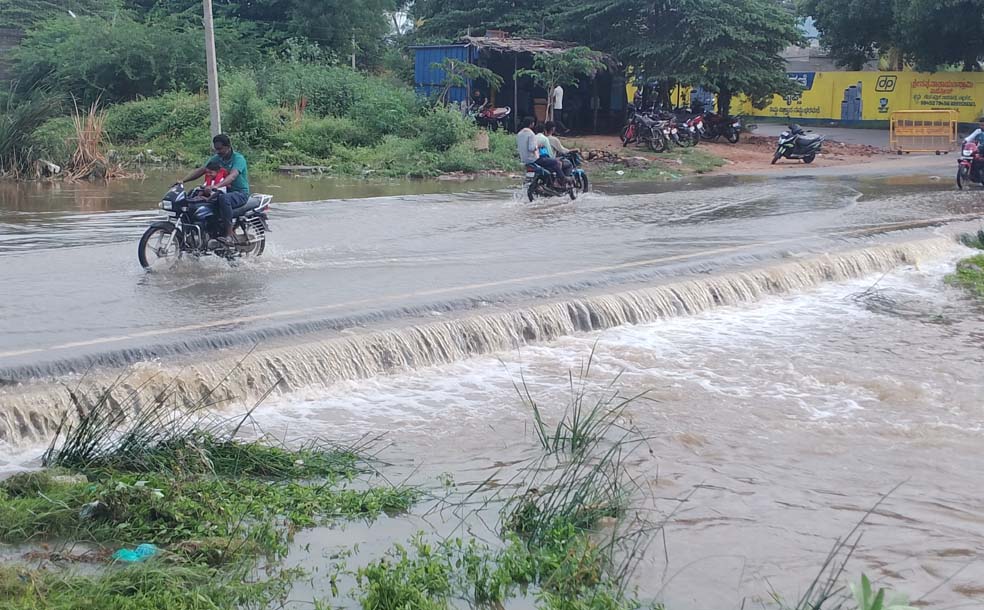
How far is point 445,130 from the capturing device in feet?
84.1

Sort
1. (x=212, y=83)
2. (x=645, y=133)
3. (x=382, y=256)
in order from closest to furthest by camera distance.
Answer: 1. (x=382, y=256)
2. (x=212, y=83)
3. (x=645, y=133)

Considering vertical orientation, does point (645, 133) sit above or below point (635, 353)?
above

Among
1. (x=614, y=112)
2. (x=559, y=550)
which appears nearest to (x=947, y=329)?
(x=559, y=550)

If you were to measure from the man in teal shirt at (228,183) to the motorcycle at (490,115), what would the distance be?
1797 cm

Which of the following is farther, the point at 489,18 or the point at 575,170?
the point at 489,18

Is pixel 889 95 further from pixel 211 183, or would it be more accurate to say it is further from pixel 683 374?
pixel 683 374

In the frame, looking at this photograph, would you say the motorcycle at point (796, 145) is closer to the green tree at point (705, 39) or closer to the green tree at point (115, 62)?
the green tree at point (705, 39)

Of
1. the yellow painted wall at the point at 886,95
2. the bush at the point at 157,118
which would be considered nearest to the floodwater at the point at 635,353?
the bush at the point at 157,118

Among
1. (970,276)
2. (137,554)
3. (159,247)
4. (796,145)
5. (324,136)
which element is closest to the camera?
(137,554)

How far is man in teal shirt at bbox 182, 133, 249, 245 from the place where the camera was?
38.1 ft

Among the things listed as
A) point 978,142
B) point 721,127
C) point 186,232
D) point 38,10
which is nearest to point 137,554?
point 186,232

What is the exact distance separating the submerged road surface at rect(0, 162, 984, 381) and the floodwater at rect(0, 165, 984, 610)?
2.1 inches

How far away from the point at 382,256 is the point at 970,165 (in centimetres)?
1346

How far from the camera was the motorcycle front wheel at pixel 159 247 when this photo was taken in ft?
37.7
